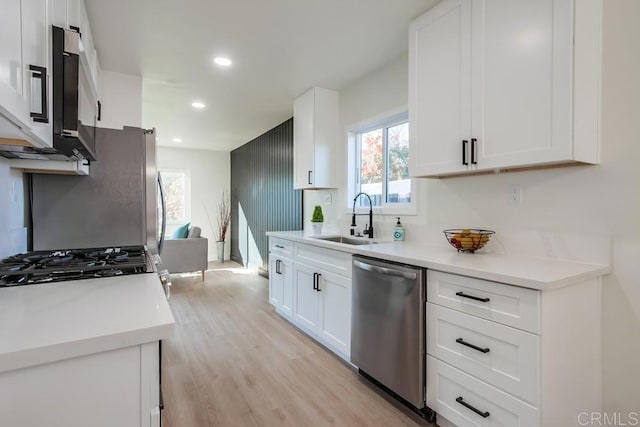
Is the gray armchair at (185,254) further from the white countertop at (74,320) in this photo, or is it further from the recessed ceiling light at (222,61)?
the white countertop at (74,320)

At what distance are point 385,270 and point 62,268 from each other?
62.0 inches

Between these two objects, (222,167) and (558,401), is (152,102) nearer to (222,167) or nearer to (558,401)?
(222,167)

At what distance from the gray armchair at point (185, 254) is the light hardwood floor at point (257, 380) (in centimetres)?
156

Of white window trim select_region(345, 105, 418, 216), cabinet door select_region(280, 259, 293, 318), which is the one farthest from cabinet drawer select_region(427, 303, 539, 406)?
cabinet door select_region(280, 259, 293, 318)

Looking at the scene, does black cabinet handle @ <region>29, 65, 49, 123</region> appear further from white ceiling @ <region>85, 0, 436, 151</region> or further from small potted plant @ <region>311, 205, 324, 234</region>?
small potted plant @ <region>311, 205, 324, 234</region>

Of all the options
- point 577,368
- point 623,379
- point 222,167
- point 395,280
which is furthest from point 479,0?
point 222,167

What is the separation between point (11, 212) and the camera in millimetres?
1756

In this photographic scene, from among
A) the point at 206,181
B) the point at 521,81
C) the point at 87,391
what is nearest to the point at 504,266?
the point at 521,81

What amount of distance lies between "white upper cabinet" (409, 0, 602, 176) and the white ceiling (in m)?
0.37

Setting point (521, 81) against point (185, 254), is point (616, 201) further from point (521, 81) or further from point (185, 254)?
point (185, 254)

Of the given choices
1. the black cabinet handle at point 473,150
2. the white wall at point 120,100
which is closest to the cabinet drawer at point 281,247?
the white wall at point 120,100

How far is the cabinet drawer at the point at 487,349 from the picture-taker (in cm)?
128

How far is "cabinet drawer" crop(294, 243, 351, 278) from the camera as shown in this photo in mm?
2379

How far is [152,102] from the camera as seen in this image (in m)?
3.92
